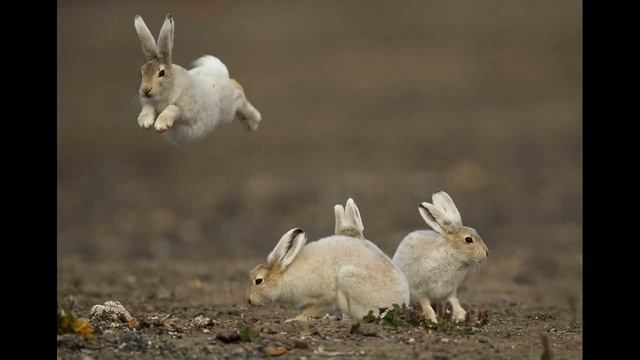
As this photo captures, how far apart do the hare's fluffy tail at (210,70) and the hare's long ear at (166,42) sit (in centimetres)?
66

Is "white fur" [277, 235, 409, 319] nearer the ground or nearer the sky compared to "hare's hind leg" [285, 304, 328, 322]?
nearer the sky

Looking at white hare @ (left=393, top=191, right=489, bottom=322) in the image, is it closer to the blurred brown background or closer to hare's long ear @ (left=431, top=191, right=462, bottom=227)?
hare's long ear @ (left=431, top=191, right=462, bottom=227)

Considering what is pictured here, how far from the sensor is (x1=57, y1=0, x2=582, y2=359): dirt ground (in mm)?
A: 9391

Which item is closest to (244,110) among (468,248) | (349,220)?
(349,220)

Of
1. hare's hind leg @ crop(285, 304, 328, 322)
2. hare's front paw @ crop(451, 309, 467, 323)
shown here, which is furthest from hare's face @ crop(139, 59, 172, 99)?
hare's front paw @ crop(451, 309, 467, 323)

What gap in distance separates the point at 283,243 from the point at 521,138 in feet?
49.9

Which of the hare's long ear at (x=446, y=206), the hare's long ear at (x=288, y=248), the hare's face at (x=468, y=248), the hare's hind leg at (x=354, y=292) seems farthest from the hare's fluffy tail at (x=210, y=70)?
the hare's face at (x=468, y=248)

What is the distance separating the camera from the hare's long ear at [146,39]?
855 cm

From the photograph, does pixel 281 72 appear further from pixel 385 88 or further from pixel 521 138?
pixel 521 138

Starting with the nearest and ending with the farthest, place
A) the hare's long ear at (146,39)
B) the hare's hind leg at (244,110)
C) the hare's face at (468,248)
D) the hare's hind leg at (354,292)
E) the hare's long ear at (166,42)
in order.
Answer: the hare's long ear at (166,42), the hare's long ear at (146,39), the hare's hind leg at (354,292), the hare's face at (468,248), the hare's hind leg at (244,110)

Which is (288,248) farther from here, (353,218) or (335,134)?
(335,134)

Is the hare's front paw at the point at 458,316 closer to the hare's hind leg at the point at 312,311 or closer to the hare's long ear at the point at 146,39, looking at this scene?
the hare's hind leg at the point at 312,311

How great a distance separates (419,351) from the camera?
810 centimetres

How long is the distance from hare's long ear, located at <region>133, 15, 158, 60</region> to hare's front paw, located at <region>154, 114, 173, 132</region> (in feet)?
1.58
